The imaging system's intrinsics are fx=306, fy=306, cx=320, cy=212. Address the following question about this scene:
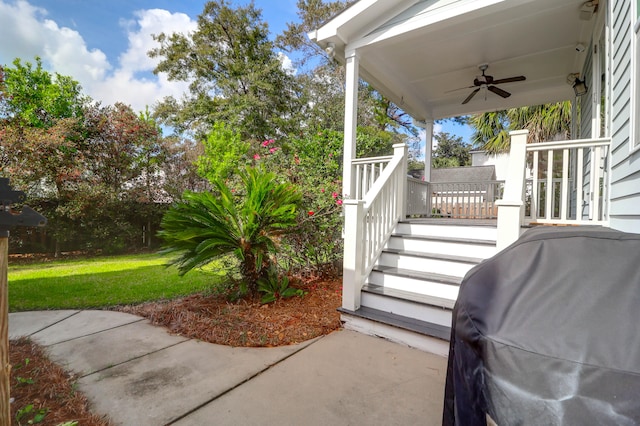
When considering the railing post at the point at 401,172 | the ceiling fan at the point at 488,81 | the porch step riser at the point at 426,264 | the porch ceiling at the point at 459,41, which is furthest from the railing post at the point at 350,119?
the ceiling fan at the point at 488,81

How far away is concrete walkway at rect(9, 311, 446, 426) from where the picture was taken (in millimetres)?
1857

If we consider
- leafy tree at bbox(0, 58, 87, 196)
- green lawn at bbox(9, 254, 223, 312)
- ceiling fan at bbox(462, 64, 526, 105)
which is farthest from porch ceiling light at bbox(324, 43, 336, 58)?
leafy tree at bbox(0, 58, 87, 196)

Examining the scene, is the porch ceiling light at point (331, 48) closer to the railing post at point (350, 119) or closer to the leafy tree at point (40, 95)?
the railing post at point (350, 119)

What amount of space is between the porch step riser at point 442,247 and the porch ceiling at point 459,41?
285cm

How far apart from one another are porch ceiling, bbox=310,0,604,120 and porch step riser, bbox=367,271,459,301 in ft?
10.9

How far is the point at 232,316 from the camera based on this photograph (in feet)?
10.8

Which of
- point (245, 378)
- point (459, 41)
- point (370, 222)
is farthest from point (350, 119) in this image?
point (245, 378)

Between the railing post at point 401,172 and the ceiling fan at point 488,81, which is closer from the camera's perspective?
the railing post at point 401,172

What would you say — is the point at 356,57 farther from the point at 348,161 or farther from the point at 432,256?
the point at 432,256

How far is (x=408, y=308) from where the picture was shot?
3.04 metres

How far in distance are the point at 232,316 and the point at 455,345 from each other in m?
2.60

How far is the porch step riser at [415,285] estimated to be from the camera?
3.08m

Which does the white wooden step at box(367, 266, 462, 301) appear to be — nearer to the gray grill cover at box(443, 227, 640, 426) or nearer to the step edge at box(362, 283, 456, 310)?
the step edge at box(362, 283, 456, 310)

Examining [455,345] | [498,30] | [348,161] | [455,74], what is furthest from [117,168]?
[455,345]
